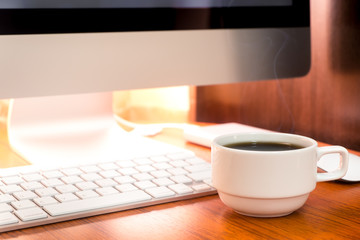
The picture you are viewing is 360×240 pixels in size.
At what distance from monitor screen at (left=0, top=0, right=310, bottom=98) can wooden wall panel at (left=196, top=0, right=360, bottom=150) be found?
1.7 inches

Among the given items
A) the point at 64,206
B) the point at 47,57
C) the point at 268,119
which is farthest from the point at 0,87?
the point at 268,119

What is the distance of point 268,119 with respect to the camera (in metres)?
0.83

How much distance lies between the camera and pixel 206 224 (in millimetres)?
423

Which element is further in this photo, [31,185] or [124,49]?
[124,49]

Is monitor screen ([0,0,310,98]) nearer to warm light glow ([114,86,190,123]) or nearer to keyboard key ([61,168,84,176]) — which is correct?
keyboard key ([61,168,84,176])

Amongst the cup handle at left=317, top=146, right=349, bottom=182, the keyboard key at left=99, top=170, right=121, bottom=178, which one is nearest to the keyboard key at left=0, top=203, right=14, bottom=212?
the keyboard key at left=99, top=170, right=121, bottom=178

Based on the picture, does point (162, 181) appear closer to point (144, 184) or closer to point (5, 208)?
point (144, 184)

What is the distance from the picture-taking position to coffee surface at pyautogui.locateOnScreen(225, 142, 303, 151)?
1.48ft

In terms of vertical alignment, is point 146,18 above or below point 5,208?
above

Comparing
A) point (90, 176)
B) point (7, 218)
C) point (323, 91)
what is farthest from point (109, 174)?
point (323, 91)

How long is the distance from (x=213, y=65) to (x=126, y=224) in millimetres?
292

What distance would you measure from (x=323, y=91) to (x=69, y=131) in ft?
1.19

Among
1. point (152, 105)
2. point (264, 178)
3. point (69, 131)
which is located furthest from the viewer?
point (152, 105)

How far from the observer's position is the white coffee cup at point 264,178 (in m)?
0.41
